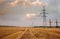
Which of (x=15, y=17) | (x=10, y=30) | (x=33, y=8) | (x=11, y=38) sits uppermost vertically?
(x=33, y=8)

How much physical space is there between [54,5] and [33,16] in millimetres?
716

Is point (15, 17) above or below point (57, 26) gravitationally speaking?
above

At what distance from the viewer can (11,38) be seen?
11.3 ft

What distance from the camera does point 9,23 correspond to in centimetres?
353

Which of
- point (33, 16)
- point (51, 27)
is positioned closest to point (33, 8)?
point (33, 16)

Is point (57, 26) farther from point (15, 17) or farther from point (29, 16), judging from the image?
point (15, 17)

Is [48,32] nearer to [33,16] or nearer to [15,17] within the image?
[33,16]

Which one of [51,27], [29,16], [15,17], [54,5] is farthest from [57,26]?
[15,17]

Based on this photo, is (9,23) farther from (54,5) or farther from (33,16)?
(54,5)

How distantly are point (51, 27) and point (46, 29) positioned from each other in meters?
0.16

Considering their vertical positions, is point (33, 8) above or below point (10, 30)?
above

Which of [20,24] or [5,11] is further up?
[5,11]

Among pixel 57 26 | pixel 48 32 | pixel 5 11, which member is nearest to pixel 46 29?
pixel 48 32

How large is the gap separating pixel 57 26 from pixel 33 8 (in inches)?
35.1
